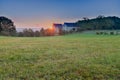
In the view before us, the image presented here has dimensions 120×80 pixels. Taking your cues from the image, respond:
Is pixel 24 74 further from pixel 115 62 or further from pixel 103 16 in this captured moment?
pixel 103 16

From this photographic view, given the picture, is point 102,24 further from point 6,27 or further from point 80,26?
point 6,27

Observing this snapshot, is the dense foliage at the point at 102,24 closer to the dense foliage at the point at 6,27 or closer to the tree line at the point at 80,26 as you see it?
the tree line at the point at 80,26

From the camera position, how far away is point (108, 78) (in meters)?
4.54

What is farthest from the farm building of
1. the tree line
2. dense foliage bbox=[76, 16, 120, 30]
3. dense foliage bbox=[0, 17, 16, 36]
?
dense foliage bbox=[0, 17, 16, 36]

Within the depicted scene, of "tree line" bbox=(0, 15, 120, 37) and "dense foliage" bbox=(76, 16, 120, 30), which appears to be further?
"dense foliage" bbox=(76, 16, 120, 30)

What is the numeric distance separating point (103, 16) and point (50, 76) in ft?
136

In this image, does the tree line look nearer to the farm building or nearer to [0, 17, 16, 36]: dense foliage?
[0, 17, 16, 36]: dense foliage

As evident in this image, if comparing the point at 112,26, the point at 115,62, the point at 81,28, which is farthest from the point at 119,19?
the point at 115,62

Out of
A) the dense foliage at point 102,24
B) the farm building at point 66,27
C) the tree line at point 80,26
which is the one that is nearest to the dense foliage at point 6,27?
the tree line at point 80,26

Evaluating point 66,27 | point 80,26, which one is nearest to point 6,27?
point 80,26

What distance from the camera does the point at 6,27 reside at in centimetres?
3831

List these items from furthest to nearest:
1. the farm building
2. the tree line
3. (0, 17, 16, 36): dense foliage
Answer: the farm building
(0, 17, 16, 36): dense foliage
the tree line

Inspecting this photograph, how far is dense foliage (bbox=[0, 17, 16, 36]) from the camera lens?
37.3m

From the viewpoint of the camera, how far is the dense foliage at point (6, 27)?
37.3 metres
